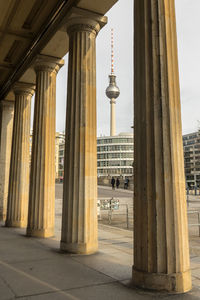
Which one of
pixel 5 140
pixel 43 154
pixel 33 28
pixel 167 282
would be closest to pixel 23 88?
pixel 33 28

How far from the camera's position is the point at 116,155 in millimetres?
190125

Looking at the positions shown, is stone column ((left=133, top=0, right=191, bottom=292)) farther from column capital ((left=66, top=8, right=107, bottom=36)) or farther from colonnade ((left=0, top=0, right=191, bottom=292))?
column capital ((left=66, top=8, right=107, bottom=36))

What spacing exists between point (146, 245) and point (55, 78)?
1053 cm

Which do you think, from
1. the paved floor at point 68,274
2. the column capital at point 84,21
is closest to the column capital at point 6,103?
the column capital at point 84,21

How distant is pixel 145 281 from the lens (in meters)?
6.13

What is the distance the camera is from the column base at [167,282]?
5930mm

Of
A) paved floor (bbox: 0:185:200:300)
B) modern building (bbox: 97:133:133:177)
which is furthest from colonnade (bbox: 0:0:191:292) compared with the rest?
modern building (bbox: 97:133:133:177)

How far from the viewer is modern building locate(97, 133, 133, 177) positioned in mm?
187125

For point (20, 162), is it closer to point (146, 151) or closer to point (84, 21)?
point (84, 21)

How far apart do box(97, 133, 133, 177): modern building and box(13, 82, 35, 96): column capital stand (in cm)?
16892

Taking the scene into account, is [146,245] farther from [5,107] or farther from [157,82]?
[5,107]

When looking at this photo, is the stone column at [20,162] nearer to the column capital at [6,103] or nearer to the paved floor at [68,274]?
the column capital at [6,103]

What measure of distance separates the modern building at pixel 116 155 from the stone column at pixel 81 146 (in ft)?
575

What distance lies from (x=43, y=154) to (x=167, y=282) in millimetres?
9149
